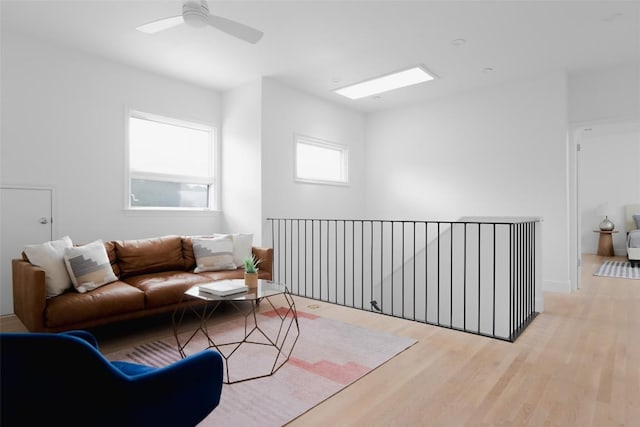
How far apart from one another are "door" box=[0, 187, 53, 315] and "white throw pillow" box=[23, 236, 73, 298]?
0.89m

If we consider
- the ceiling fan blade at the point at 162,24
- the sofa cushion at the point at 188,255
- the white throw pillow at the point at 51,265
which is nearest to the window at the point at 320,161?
the sofa cushion at the point at 188,255

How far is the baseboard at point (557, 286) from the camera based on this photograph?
15.3 feet

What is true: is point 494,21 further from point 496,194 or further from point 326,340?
point 326,340

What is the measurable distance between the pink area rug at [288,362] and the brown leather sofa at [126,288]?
33 cm

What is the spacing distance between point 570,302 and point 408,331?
228 centimetres

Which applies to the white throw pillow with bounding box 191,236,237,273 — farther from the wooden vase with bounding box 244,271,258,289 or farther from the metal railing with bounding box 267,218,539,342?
the wooden vase with bounding box 244,271,258,289

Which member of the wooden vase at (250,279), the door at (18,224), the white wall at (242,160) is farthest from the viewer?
the white wall at (242,160)

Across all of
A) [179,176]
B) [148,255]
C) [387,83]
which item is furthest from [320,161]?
[148,255]

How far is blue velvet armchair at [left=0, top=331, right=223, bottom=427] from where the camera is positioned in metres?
0.97

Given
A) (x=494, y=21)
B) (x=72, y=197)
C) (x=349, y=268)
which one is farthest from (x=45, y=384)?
(x=349, y=268)

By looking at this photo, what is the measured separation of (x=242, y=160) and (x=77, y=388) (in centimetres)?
414

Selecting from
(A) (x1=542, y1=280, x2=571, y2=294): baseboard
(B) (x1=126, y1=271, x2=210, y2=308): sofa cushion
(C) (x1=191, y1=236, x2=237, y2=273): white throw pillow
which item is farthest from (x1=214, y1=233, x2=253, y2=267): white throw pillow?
(A) (x1=542, y1=280, x2=571, y2=294): baseboard

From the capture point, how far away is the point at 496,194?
5227mm

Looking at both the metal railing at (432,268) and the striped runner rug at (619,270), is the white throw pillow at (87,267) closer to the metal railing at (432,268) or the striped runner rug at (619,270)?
the metal railing at (432,268)
